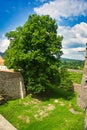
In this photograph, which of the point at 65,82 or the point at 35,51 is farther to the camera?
the point at 65,82

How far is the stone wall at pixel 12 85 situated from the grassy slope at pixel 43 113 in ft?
3.75

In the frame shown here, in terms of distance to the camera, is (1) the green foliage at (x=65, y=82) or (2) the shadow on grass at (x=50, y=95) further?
(1) the green foliage at (x=65, y=82)

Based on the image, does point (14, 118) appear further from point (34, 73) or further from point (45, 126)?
point (34, 73)

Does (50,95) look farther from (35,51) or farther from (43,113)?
(35,51)

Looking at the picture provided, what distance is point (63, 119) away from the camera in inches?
1035

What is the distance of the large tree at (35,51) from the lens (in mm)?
31672

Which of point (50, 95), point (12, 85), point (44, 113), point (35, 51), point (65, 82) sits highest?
point (35, 51)

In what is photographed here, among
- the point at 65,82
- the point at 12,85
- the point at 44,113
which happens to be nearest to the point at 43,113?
the point at 44,113

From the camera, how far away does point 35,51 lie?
31.4 metres

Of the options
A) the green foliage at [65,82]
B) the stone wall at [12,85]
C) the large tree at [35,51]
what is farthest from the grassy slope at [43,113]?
the green foliage at [65,82]

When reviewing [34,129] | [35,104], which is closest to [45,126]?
[34,129]

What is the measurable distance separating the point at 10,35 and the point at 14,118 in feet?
39.7

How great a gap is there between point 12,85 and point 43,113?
652cm

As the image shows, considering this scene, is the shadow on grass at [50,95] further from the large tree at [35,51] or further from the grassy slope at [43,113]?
the large tree at [35,51]
